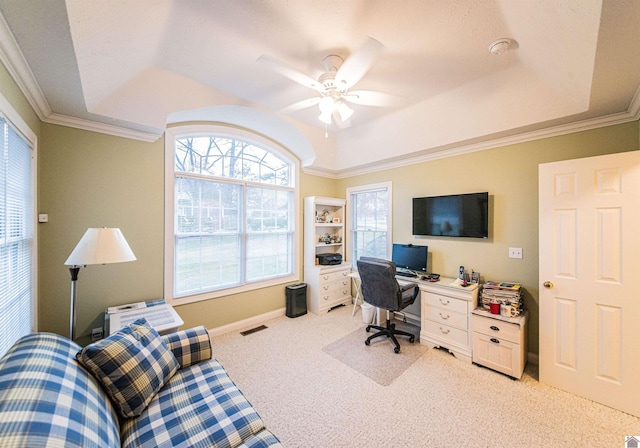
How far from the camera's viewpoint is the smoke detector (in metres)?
1.90

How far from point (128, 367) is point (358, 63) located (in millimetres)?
2357

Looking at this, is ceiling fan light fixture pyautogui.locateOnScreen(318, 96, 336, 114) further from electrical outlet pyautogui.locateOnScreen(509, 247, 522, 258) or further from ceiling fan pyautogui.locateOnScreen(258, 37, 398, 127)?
electrical outlet pyautogui.locateOnScreen(509, 247, 522, 258)

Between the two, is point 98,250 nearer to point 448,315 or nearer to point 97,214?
point 97,214

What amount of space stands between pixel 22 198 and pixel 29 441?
2.03 meters

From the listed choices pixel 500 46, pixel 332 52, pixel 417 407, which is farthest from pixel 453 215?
pixel 332 52

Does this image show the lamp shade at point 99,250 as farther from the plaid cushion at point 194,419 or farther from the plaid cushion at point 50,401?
the plaid cushion at point 194,419

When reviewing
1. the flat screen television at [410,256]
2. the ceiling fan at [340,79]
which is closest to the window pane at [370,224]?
the flat screen television at [410,256]

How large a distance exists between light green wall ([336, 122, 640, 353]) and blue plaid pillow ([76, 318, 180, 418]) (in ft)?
10.7

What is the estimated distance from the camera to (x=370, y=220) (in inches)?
171

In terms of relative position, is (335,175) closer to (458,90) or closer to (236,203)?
(236,203)

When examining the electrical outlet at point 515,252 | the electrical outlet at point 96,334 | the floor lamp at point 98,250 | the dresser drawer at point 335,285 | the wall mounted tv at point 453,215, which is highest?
the wall mounted tv at point 453,215

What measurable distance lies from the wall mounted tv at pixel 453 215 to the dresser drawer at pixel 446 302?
0.81 m

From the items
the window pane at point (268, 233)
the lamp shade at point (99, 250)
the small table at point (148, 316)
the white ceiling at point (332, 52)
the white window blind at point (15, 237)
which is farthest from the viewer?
the window pane at point (268, 233)

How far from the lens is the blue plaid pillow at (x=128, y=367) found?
4.21 feet
